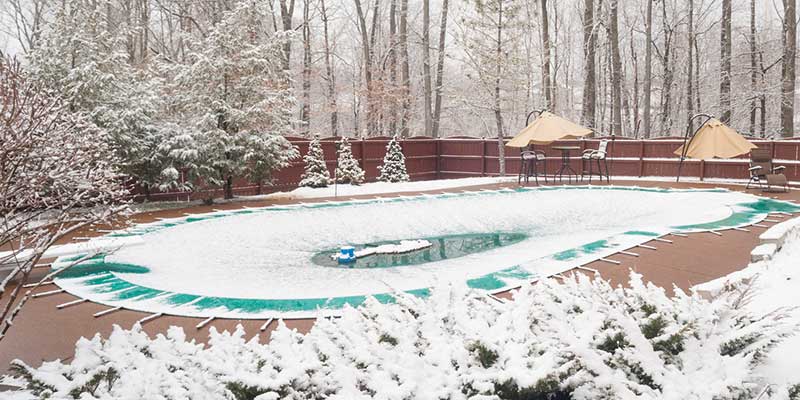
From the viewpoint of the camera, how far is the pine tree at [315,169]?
1420 cm

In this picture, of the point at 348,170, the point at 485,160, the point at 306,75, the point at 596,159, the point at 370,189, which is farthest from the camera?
the point at 306,75

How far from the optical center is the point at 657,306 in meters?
2.66

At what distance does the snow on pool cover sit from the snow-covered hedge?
526mm

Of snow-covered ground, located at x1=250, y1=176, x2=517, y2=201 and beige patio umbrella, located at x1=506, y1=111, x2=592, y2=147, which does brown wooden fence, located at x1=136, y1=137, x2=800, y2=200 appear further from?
beige patio umbrella, located at x1=506, y1=111, x2=592, y2=147

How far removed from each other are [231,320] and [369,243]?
380 centimetres

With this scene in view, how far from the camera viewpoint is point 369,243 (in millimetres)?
8227

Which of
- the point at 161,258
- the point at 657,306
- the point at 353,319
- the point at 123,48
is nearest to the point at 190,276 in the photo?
the point at 161,258

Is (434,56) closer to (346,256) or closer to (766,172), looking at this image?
(766,172)

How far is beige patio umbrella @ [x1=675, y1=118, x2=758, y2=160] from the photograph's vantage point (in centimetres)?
1232

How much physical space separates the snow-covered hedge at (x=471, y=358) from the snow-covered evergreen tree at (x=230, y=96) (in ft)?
29.8

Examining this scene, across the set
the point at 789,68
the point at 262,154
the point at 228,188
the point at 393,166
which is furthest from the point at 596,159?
the point at 228,188

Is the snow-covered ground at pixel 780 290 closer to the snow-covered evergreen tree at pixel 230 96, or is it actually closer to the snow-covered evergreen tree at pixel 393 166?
the snow-covered evergreen tree at pixel 230 96

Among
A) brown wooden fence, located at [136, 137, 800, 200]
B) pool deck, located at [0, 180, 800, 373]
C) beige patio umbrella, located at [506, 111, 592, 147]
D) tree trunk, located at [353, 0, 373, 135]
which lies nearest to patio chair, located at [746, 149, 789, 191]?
brown wooden fence, located at [136, 137, 800, 200]

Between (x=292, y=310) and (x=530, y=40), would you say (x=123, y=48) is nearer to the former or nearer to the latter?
(x=292, y=310)
